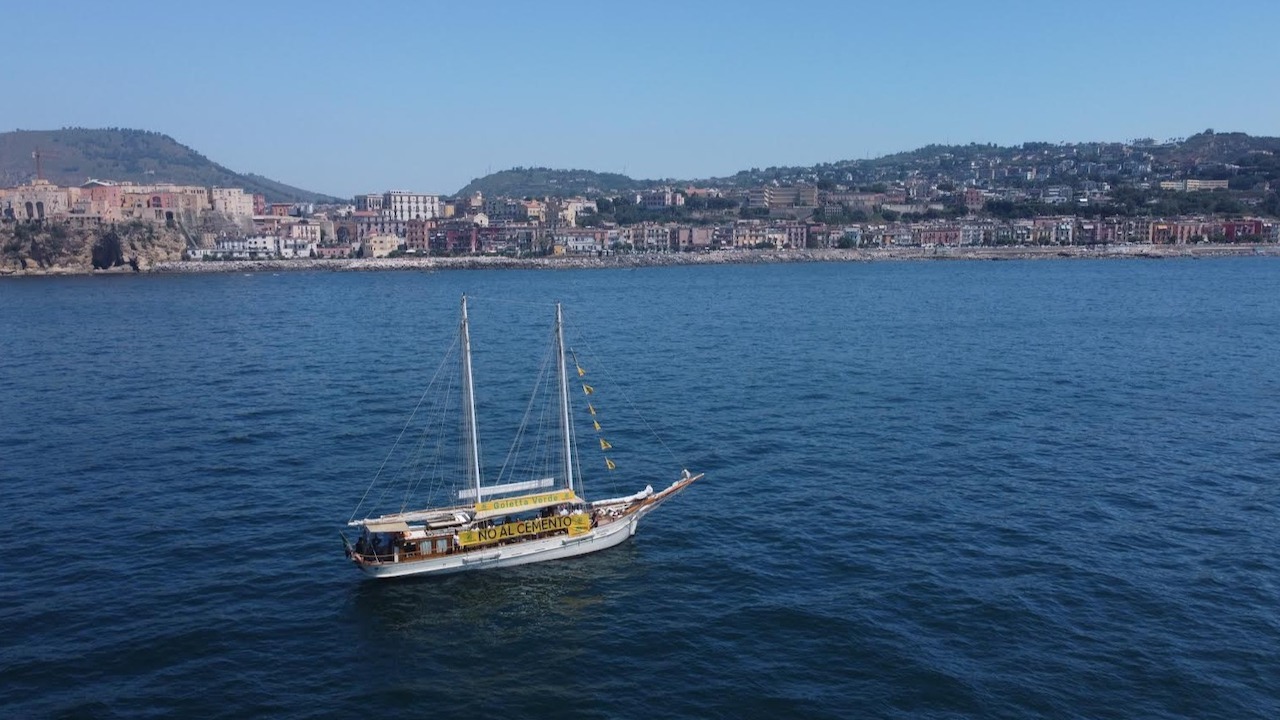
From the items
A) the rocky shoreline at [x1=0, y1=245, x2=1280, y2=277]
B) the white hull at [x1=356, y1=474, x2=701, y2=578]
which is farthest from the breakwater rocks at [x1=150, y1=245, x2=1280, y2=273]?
the white hull at [x1=356, y1=474, x2=701, y2=578]

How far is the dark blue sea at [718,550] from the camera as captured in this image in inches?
733

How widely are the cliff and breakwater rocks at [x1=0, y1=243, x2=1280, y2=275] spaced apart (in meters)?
1.14

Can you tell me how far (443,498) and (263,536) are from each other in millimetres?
5412

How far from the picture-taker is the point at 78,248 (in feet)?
472

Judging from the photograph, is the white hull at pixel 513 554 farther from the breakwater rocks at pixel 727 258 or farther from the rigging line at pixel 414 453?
the breakwater rocks at pixel 727 258

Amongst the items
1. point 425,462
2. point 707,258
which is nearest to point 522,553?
point 425,462

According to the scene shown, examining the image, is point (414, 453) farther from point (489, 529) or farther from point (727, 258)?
point (727, 258)

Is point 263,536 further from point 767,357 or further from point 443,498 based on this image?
point 767,357

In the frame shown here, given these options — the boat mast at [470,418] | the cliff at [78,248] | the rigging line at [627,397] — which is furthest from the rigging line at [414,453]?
the cliff at [78,248]

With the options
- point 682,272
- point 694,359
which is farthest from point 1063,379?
point 682,272

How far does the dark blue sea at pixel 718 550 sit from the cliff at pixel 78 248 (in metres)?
99.0

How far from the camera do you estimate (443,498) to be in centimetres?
2947

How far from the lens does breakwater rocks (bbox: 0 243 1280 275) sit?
5940 inches

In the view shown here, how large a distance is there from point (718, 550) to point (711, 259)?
146 meters
